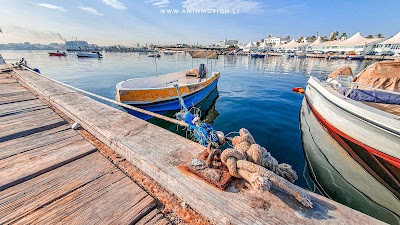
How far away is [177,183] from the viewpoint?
1.61 metres

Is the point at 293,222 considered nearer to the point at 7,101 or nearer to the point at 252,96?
the point at 7,101

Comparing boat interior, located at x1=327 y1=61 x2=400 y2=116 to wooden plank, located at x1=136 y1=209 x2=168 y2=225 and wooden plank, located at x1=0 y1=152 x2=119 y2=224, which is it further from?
wooden plank, located at x1=0 y1=152 x2=119 y2=224

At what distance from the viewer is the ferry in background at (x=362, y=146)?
13.8ft

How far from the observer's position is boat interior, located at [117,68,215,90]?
30.6 ft

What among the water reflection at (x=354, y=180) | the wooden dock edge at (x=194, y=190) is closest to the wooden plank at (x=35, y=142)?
the wooden dock edge at (x=194, y=190)

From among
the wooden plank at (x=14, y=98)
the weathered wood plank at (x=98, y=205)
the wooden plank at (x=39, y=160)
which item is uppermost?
the wooden plank at (x=14, y=98)

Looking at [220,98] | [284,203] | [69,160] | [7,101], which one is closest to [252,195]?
[284,203]

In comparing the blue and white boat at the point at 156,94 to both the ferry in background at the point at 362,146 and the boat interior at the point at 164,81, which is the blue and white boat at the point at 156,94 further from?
the ferry in background at the point at 362,146

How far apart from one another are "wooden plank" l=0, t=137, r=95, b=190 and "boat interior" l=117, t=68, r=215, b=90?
590 centimetres

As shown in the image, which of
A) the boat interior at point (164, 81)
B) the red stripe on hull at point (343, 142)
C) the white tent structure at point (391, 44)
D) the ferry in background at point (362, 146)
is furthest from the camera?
the white tent structure at point (391, 44)

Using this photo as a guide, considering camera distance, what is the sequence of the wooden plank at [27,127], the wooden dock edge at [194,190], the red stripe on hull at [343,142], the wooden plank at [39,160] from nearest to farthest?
the wooden dock edge at [194,190] < the wooden plank at [39,160] < the wooden plank at [27,127] < the red stripe on hull at [343,142]

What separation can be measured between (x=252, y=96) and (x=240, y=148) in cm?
1290

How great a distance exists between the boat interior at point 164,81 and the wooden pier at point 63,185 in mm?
5732

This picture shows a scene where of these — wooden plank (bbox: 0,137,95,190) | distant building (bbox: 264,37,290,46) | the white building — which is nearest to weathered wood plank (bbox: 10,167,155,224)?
wooden plank (bbox: 0,137,95,190)
